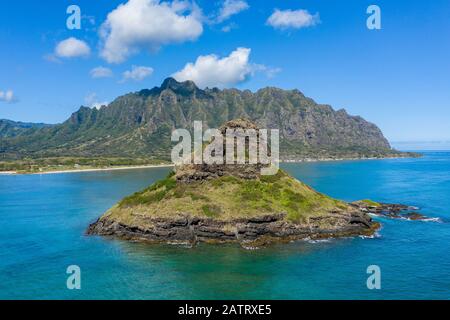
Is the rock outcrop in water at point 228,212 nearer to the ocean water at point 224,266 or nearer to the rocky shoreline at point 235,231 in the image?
the rocky shoreline at point 235,231

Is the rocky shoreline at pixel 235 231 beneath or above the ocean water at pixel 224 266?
above

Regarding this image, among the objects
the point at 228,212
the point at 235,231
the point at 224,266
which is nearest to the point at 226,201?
the point at 228,212

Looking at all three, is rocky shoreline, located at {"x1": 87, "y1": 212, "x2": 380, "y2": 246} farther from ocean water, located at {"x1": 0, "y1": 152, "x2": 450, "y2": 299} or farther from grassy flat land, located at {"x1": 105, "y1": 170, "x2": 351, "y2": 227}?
ocean water, located at {"x1": 0, "y1": 152, "x2": 450, "y2": 299}

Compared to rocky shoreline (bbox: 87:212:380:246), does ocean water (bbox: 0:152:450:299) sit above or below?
below

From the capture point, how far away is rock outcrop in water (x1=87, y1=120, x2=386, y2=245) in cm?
9381

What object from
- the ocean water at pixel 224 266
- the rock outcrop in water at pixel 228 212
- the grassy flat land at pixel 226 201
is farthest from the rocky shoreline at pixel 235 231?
the ocean water at pixel 224 266

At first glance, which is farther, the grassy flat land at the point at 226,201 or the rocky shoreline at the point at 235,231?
the grassy flat land at the point at 226,201

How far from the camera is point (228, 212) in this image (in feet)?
317

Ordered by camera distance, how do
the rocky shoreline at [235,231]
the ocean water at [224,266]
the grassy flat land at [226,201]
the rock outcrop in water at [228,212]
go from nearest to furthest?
the ocean water at [224,266], the rocky shoreline at [235,231], the rock outcrop in water at [228,212], the grassy flat land at [226,201]

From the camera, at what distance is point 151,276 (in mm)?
69375

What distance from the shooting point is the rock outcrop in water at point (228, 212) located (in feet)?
308

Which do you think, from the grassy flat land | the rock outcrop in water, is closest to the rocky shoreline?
the rock outcrop in water

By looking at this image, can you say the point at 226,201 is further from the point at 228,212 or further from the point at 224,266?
the point at 224,266
